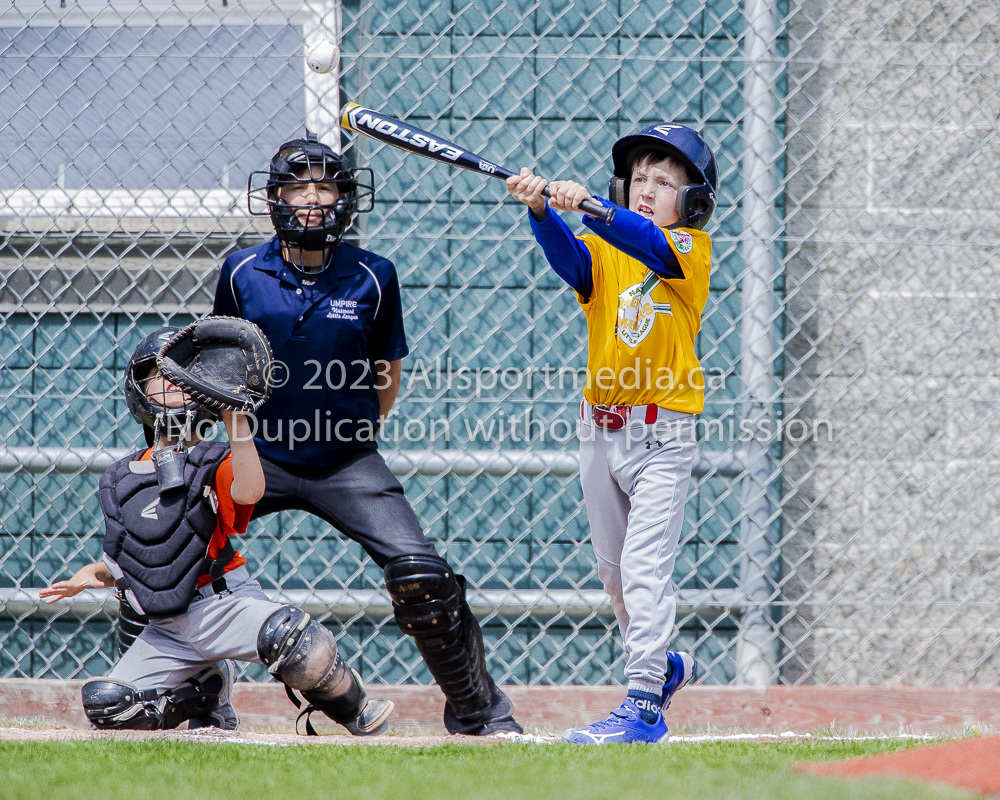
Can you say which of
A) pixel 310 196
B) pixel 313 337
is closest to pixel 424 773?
pixel 313 337

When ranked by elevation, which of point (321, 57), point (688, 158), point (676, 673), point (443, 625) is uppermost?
point (321, 57)

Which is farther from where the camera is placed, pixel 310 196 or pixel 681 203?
pixel 310 196

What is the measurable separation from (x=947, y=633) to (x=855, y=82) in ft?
7.76

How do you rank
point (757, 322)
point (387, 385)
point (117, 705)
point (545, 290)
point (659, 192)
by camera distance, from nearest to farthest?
point (117, 705) < point (659, 192) < point (387, 385) < point (757, 322) < point (545, 290)

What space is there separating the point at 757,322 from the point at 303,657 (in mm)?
2219

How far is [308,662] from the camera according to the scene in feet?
9.14

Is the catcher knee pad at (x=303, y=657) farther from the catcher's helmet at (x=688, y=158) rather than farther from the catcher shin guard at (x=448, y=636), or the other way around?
the catcher's helmet at (x=688, y=158)

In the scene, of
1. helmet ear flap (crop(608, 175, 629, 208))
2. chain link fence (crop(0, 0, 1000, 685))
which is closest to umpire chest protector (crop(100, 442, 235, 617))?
chain link fence (crop(0, 0, 1000, 685))

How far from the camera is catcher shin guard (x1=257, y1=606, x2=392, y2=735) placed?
2.78 meters

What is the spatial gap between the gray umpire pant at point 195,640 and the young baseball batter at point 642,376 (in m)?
0.98

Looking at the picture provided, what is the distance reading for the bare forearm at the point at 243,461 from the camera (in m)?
2.68

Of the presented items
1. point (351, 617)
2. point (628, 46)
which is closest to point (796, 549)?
point (351, 617)

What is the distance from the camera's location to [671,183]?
→ 2.96m

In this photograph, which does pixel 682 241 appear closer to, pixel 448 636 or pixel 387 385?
pixel 387 385
